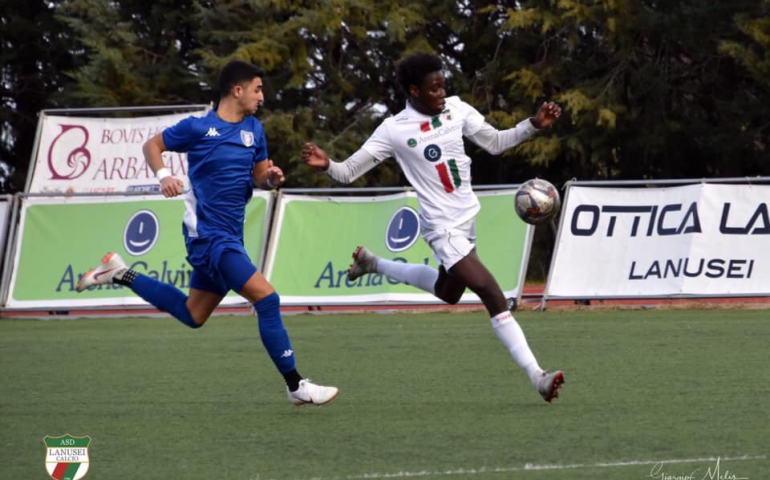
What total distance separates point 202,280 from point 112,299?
30.9 ft

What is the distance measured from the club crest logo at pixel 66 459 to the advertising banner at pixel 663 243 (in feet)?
35.0

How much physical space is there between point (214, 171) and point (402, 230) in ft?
28.9

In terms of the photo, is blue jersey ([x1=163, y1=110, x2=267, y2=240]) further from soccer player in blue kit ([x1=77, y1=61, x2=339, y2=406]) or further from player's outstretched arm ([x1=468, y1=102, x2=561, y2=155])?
player's outstretched arm ([x1=468, y1=102, x2=561, y2=155])

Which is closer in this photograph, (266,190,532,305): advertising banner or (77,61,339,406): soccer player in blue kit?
(77,61,339,406): soccer player in blue kit

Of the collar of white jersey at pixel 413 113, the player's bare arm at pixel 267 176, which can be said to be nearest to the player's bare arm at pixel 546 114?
the collar of white jersey at pixel 413 113

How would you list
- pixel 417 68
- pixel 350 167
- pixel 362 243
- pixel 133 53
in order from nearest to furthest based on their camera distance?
pixel 417 68, pixel 350 167, pixel 362 243, pixel 133 53

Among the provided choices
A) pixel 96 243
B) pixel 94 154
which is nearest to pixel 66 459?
pixel 96 243

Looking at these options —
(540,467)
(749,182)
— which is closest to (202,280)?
(540,467)

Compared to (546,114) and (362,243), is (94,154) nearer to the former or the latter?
(362,243)

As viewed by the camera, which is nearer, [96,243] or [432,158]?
[432,158]

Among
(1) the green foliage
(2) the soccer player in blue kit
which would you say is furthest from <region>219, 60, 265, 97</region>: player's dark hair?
(1) the green foliage

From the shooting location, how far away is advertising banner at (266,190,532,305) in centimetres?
1664

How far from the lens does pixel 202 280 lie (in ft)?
27.7

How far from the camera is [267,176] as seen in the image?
8281mm
